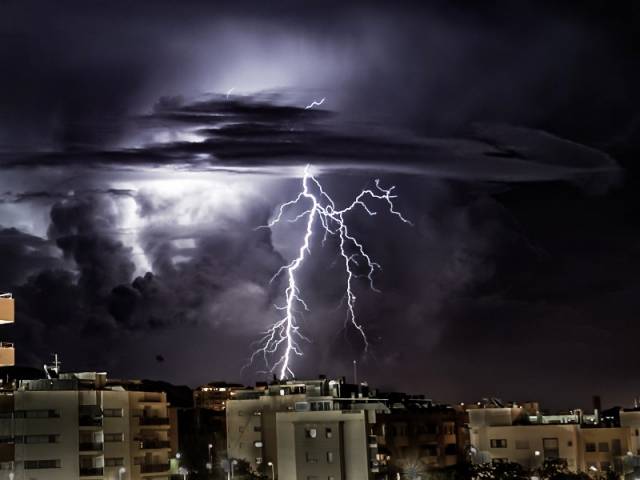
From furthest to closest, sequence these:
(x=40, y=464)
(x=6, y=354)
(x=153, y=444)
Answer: (x=153, y=444), (x=40, y=464), (x=6, y=354)

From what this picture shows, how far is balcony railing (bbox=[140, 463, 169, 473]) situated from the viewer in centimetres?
4638

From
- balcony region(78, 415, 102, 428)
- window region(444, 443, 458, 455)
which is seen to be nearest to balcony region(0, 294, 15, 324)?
balcony region(78, 415, 102, 428)

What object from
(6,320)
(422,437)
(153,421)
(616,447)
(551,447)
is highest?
(6,320)

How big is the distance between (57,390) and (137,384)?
1283 centimetres

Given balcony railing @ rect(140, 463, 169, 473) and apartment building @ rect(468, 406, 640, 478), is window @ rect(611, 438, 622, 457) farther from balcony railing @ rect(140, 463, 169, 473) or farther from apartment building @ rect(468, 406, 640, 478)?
balcony railing @ rect(140, 463, 169, 473)

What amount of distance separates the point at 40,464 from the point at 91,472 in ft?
7.22

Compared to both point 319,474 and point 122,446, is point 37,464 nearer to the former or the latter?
point 122,446

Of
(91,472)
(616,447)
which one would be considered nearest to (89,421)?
(91,472)

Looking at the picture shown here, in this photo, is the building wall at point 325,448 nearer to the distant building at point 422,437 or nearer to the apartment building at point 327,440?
the apartment building at point 327,440

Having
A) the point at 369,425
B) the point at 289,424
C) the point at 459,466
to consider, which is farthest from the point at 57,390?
the point at 459,466

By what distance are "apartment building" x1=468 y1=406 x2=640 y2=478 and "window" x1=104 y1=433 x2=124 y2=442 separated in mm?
20957

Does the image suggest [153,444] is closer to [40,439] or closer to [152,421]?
[152,421]

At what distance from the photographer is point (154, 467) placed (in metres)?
47.0

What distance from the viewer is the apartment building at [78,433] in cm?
4203
